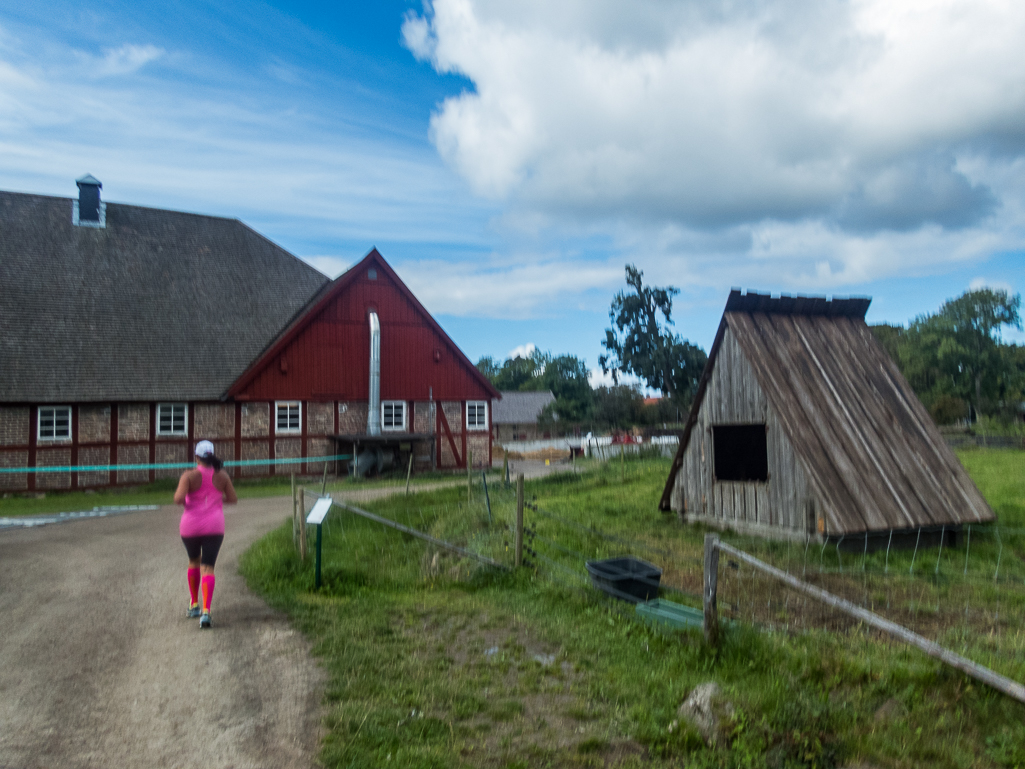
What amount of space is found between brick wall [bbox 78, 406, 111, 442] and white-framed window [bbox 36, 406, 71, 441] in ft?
1.18

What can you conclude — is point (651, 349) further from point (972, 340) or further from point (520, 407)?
point (972, 340)

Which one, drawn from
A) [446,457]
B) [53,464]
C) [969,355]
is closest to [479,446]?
[446,457]

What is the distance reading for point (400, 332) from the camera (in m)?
27.5

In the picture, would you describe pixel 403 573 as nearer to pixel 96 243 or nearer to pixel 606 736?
pixel 606 736

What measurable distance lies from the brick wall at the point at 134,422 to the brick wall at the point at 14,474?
2.64 m

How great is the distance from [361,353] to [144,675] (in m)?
21.2

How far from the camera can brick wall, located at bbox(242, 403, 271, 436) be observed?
80.2 ft

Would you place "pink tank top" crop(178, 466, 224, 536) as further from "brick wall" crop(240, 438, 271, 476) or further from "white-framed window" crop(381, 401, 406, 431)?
"white-framed window" crop(381, 401, 406, 431)

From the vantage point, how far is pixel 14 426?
71.2 ft

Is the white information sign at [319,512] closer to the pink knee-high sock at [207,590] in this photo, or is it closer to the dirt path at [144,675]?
the dirt path at [144,675]

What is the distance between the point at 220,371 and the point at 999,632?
23.3 metres

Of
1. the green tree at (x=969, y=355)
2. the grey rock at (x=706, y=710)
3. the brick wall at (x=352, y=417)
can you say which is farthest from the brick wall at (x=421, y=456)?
the green tree at (x=969, y=355)

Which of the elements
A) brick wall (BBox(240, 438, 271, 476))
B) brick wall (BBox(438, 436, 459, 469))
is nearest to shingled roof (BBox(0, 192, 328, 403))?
brick wall (BBox(240, 438, 271, 476))

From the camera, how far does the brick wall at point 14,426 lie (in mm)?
21531
